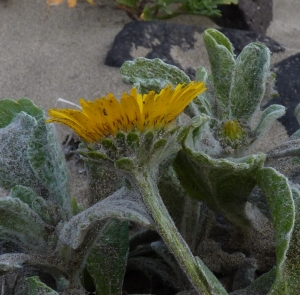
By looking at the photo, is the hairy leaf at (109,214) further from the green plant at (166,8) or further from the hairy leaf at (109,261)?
the green plant at (166,8)

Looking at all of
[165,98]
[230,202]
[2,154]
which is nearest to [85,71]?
[2,154]

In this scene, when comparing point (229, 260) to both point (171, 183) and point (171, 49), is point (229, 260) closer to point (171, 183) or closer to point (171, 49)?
point (171, 183)

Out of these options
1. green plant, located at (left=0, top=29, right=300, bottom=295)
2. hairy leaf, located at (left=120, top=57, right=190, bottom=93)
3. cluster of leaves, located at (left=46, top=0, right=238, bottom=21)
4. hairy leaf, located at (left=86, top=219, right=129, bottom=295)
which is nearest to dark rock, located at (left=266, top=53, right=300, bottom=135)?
cluster of leaves, located at (left=46, top=0, right=238, bottom=21)

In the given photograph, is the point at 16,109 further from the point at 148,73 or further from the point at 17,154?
the point at 148,73

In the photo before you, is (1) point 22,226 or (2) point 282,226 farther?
(1) point 22,226

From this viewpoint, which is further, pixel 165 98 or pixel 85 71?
pixel 85 71

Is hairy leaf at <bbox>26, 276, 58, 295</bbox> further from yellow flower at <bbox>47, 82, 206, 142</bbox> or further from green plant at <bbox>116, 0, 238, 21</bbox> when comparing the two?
green plant at <bbox>116, 0, 238, 21</bbox>

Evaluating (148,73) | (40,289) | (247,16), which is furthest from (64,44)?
(40,289)
